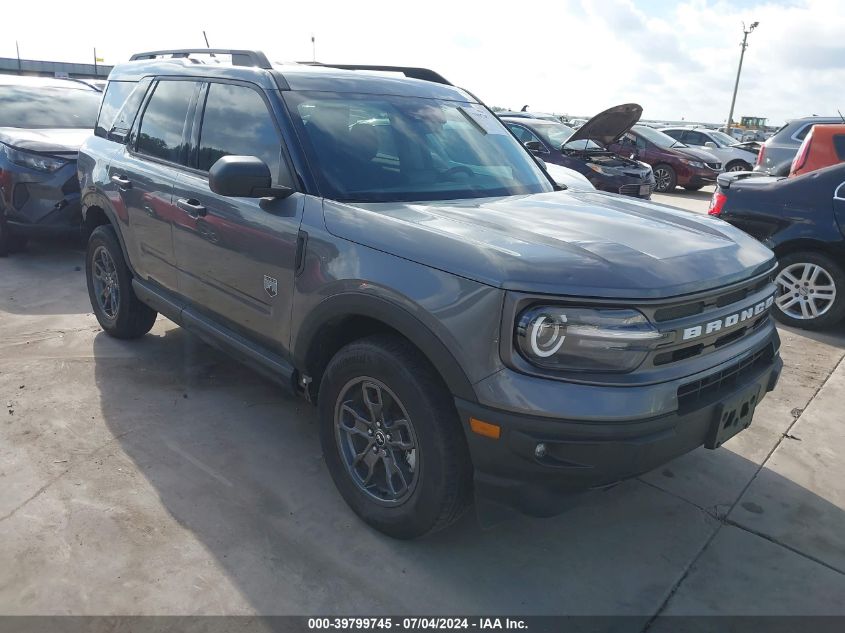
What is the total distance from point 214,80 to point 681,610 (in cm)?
340

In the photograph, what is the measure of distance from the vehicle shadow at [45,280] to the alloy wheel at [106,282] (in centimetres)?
80

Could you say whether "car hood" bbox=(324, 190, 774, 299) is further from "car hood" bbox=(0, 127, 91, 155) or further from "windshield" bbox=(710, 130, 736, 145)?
"windshield" bbox=(710, 130, 736, 145)

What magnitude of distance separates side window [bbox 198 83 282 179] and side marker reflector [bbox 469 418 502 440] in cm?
157

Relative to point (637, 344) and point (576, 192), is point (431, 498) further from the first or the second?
point (576, 192)

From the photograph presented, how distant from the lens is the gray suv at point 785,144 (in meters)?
10.3

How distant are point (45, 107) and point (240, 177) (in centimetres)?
681

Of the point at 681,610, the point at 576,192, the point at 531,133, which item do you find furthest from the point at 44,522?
the point at 531,133

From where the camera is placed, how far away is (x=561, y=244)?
2.46 m

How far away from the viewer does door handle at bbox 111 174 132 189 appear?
4.24m

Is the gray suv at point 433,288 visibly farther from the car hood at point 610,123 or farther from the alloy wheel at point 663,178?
the alloy wheel at point 663,178

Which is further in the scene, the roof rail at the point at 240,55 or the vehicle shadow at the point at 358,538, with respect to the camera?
the roof rail at the point at 240,55

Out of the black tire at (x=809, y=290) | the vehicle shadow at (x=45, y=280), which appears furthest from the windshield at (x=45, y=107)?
the black tire at (x=809, y=290)

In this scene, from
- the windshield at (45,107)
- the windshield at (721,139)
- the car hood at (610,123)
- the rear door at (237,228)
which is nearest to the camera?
the rear door at (237,228)

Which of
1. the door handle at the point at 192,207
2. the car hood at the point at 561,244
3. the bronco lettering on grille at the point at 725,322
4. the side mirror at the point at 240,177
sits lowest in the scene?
the bronco lettering on grille at the point at 725,322
